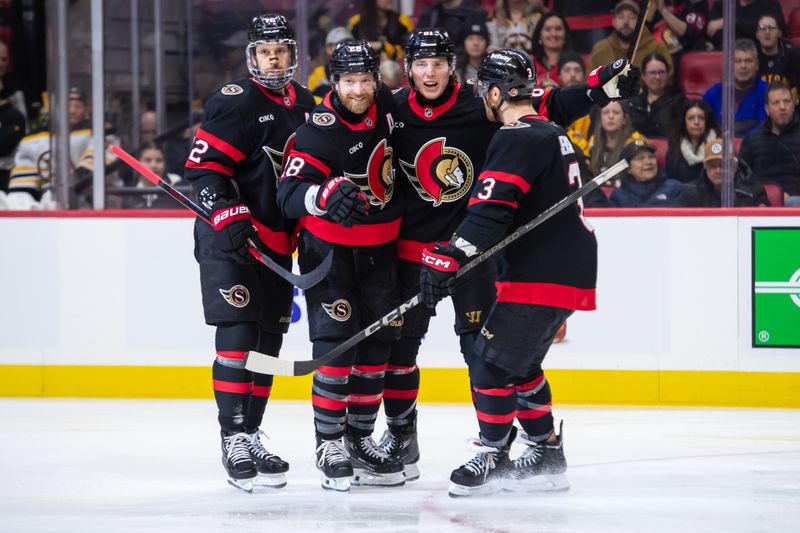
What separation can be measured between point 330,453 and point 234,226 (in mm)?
633

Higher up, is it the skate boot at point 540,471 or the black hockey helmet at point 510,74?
the black hockey helmet at point 510,74

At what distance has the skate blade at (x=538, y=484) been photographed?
3.15 meters

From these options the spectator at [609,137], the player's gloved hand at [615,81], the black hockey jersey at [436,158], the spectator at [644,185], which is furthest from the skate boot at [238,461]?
the spectator at [609,137]

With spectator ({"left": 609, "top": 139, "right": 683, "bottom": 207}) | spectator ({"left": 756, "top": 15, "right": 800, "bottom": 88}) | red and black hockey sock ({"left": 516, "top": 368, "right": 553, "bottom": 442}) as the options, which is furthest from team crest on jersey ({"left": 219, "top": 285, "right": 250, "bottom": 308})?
spectator ({"left": 756, "top": 15, "right": 800, "bottom": 88})

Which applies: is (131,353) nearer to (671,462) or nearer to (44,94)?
(44,94)

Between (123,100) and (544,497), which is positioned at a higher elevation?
(123,100)

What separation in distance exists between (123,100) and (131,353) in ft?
3.49

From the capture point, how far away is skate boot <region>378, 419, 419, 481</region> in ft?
11.0

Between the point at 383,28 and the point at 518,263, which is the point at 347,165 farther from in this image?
the point at 383,28

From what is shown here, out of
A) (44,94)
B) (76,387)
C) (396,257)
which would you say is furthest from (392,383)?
(44,94)

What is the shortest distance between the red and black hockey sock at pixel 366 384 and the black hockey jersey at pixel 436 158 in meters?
0.26

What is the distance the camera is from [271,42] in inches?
126

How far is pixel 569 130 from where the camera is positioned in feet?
16.6

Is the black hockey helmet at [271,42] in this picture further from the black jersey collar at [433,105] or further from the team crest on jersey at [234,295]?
the team crest on jersey at [234,295]
